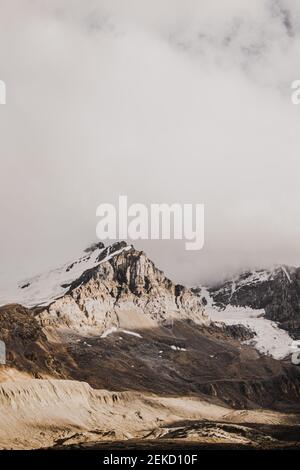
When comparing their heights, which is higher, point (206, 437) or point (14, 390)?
point (14, 390)
